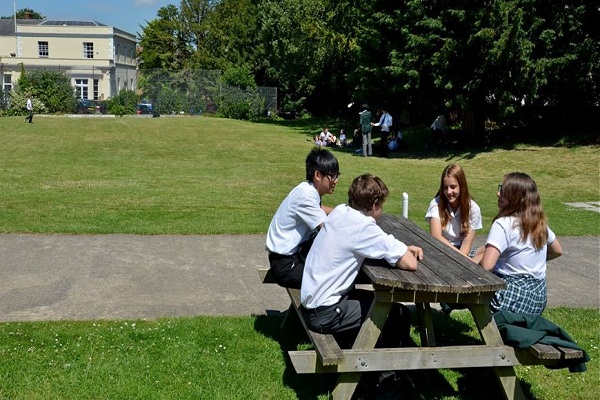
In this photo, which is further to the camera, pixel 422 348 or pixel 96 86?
pixel 96 86

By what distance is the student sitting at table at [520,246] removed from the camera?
490cm

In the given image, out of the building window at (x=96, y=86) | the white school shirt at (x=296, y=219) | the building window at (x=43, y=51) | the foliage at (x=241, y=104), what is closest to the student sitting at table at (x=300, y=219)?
the white school shirt at (x=296, y=219)

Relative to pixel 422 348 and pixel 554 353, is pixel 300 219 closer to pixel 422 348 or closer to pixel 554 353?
pixel 422 348

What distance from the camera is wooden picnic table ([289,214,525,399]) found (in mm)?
4211

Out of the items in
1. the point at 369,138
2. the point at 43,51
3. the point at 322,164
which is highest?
the point at 43,51

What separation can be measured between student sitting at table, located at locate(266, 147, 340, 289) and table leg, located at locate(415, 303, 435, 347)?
1.04m

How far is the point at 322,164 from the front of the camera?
5.21 meters

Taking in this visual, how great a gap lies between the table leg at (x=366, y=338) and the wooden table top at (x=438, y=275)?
0.77 feet

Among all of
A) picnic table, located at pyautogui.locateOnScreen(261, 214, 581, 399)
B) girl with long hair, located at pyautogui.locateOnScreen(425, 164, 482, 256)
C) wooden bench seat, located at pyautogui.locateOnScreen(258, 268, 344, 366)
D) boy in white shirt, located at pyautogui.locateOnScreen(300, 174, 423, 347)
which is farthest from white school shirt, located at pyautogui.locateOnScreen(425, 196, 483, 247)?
wooden bench seat, located at pyautogui.locateOnScreen(258, 268, 344, 366)

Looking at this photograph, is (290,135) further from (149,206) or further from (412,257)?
(412,257)

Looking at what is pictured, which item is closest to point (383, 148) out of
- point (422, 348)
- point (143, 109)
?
point (422, 348)

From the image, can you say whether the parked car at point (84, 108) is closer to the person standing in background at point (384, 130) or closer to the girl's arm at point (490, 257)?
the person standing in background at point (384, 130)

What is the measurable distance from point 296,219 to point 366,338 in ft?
4.39

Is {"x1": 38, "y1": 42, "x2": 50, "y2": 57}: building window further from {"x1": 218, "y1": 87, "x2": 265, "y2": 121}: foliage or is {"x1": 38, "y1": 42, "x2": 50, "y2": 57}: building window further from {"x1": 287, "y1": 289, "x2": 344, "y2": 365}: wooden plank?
{"x1": 287, "y1": 289, "x2": 344, "y2": 365}: wooden plank
